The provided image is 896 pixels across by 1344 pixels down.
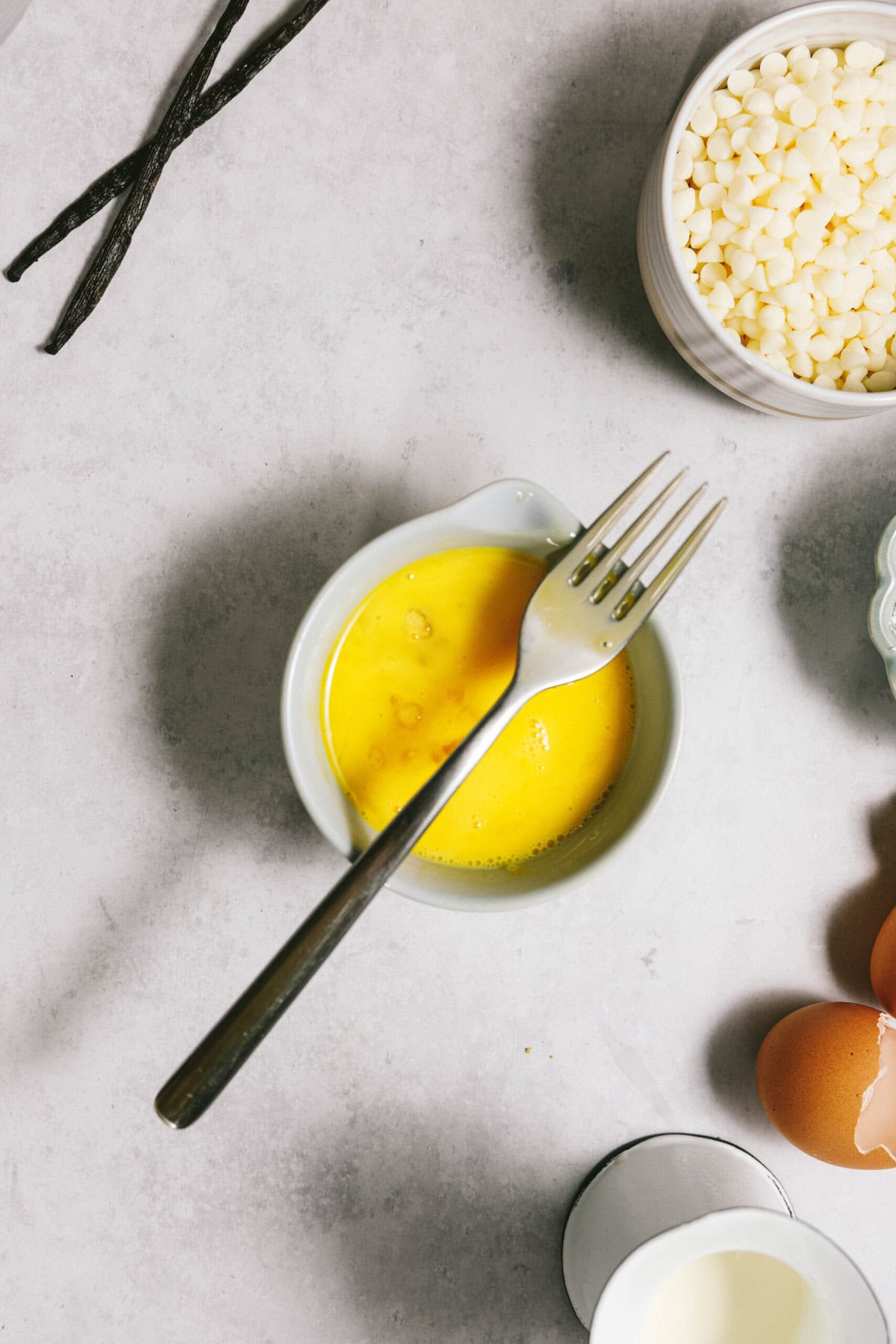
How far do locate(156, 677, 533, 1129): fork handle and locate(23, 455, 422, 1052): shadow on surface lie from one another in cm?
21

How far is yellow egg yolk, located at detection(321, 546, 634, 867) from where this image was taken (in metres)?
0.72

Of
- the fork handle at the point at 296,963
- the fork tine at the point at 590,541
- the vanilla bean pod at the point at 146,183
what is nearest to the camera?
the fork handle at the point at 296,963

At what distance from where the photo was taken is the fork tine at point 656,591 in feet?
2.21

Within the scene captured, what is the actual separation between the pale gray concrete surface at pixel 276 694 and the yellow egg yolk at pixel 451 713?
0.11 meters

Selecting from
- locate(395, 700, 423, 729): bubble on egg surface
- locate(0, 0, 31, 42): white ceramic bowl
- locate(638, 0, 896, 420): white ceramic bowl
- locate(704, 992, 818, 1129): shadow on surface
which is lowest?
locate(704, 992, 818, 1129): shadow on surface

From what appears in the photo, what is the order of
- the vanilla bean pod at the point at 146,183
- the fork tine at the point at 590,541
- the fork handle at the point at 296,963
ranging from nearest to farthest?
the fork handle at the point at 296,963
the fork tine at the point at 590,541
the vanilla bean pod at the point at 146,183

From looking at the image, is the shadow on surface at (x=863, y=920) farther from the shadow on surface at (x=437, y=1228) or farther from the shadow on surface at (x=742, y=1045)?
the shadow on surface at (x=437, y=1228)

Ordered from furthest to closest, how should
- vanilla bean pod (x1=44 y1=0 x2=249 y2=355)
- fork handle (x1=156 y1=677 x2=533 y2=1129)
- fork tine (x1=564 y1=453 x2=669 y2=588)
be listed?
vanilla bean pod (x1=44 y1=0 x2=249 y2=355) < fork tine (x1=564 y1=453 x2=669 y2=588) < fork handle (x1=156 y1=677 x2=533 y2=1129)

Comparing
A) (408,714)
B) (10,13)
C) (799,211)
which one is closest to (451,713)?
(408,714)

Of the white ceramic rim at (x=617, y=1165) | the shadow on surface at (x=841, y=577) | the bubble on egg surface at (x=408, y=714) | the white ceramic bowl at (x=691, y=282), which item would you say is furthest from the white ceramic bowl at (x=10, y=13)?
the white ceramic rim at (x=617, y=1165)

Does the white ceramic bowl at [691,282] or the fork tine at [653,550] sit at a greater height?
the white ceramic bowl at [691,282]

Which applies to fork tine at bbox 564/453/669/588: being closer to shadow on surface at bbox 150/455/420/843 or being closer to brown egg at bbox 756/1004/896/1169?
shadow on surface at bbox 150/455/420/843

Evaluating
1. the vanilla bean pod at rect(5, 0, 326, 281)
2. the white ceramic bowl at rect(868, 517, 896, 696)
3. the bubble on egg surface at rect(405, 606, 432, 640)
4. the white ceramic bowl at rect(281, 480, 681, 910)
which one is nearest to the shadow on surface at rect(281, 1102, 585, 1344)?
the white ceramic bowl at rect(281, 480, 681, 910)

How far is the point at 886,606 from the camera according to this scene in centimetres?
78
